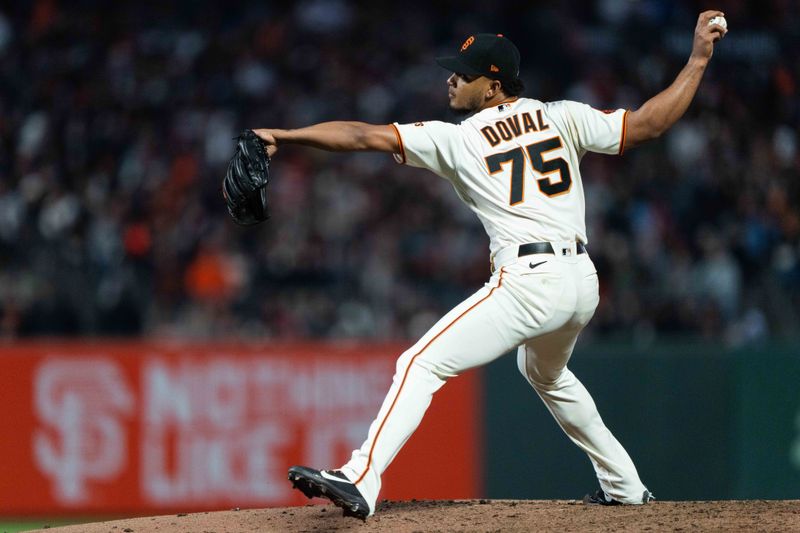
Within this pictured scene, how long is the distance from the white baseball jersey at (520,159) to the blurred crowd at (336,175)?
5.07 meters

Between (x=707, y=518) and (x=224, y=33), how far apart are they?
978cm

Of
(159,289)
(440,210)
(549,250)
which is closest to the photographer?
(549,250)

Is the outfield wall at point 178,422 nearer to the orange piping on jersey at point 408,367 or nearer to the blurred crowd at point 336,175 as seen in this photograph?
the blurred crowd at point 336,175

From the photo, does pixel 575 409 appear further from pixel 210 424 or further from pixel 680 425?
pixel 210 424

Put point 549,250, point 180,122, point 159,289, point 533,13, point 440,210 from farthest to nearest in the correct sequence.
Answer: point 533,13 < point 180,122 < point 440,210 < point 159,289 < point 549,250

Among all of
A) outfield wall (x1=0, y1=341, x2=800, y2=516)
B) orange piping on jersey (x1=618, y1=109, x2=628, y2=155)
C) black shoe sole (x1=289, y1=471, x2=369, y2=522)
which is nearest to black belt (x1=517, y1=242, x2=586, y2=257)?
orange piping on jersey (x1=618, y1=109, x2=628, y2=155)

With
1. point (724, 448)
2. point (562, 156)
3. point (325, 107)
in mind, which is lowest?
point (724, 448)

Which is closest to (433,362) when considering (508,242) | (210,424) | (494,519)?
(508,242)

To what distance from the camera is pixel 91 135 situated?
1200 cm

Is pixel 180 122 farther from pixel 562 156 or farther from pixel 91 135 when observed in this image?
pixel 562 156

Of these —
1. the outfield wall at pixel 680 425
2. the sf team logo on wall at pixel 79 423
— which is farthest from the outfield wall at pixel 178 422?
the outfield wall at pixel 680 425

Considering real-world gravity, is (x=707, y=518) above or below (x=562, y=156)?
below

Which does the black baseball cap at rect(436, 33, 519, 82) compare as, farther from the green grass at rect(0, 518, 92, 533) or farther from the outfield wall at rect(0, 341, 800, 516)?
the green grass at rect(0, 518, 92, 533)

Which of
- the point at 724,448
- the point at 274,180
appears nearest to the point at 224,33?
the point at 274,180
